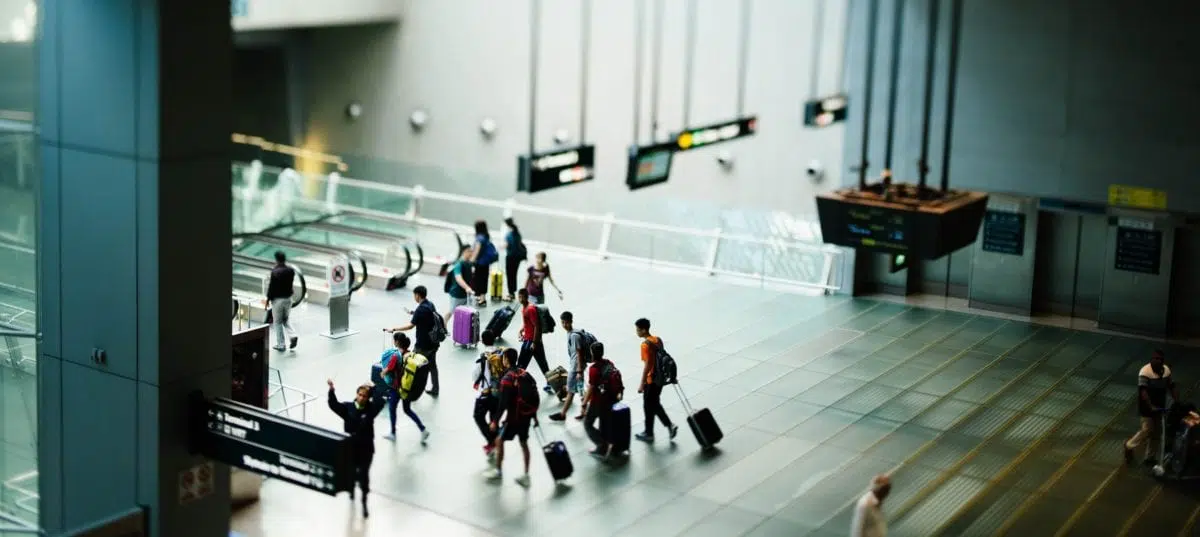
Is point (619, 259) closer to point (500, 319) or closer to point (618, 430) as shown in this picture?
point (500, 319)

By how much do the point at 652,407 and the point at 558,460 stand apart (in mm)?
1650

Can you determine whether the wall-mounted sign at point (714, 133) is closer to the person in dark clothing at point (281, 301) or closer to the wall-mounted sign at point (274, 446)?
the person in dark clothing at point (281, 301)

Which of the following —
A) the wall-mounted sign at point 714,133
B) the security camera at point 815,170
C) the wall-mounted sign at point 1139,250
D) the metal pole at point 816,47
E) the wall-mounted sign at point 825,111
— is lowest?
the wall-mounted sign at point 1139,250

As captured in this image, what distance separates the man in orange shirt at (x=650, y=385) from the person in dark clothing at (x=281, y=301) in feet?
17.0

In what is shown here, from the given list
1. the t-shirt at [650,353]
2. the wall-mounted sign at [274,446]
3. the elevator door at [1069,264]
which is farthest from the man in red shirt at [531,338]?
the elevator door at [1069,264]

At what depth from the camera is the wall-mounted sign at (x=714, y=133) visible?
18250mm

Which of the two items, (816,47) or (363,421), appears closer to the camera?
(363,421)

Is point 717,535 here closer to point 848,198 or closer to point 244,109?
point 848,198

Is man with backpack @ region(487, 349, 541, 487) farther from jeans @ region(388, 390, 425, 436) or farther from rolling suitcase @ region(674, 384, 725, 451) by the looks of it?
rolling suitcase @ region(674, 384, 725, 451)

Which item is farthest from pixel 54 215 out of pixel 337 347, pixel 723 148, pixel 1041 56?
pixel 723 148

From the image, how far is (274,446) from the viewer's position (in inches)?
408

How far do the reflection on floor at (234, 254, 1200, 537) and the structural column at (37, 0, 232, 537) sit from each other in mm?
1793

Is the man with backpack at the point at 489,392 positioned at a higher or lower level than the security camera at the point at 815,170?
lower

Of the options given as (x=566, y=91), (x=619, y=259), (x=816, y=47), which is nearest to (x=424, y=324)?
(x=619, y=259)
